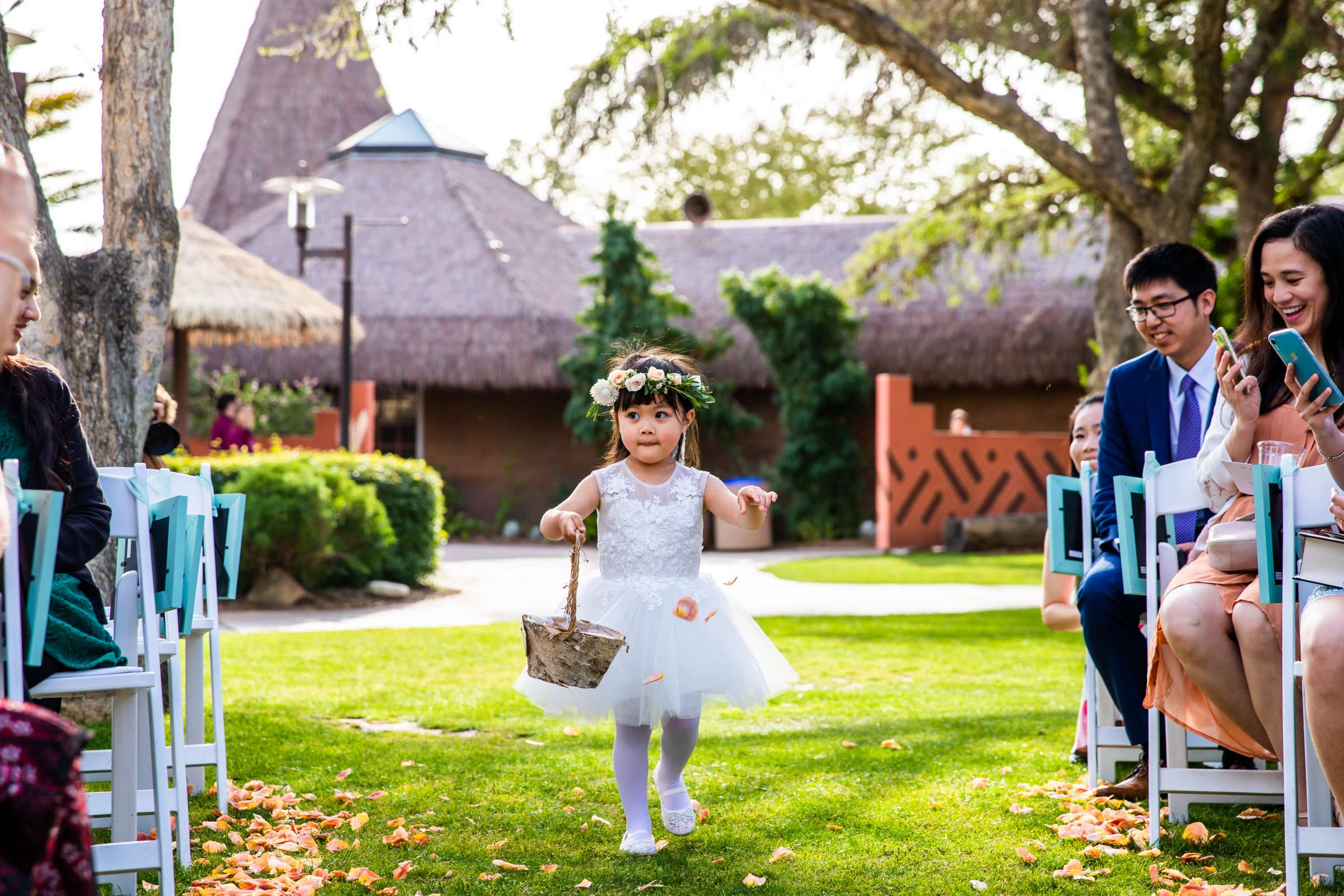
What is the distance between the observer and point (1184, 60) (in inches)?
466

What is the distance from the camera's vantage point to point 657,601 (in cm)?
369

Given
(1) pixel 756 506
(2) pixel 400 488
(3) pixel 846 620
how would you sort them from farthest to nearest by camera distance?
(2) pixel 400 488
(3) pixel 846 620
(1) pixel 756 506

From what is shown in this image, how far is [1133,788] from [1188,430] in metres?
1.11

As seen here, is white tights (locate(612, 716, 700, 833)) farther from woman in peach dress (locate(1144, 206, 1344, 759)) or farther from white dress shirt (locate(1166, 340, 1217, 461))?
white dress shirt (locate(1166, 340, 1217, 461))

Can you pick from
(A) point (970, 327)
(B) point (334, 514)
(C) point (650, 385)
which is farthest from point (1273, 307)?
(A) point (970, 327)

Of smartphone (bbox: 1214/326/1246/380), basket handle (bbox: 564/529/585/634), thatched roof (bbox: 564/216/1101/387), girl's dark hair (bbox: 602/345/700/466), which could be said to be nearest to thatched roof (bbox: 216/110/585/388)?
thatched roof (bbox: 564/216/1101/387)

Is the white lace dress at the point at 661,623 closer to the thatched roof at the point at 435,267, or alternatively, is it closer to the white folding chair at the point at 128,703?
the white folding chair at the point at 128,703

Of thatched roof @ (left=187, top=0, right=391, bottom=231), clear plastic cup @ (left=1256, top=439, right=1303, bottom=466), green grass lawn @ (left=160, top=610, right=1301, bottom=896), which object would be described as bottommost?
green grass lawn @ (left=160, top=610, right=1301, bottom=896)

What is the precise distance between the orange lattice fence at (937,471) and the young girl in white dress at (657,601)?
38.7ft

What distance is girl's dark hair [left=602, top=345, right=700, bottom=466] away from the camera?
12.6 feet

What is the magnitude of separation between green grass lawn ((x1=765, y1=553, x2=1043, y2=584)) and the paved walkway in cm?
27

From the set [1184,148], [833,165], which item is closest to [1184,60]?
[1184,148]

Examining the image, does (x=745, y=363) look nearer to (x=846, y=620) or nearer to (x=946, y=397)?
(x=946, y=397)

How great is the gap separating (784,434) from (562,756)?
43.2 feet
